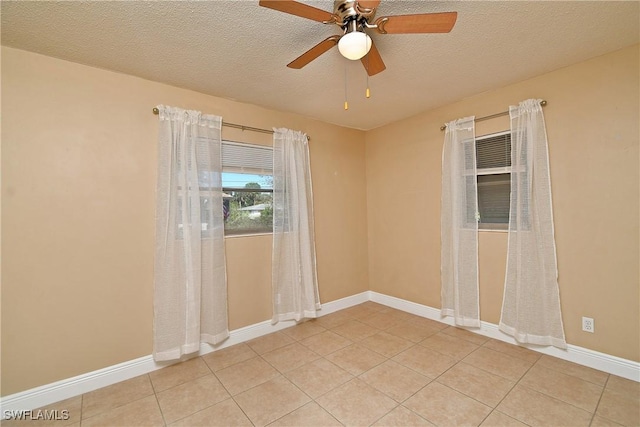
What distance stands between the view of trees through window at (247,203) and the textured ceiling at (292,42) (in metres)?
0.87

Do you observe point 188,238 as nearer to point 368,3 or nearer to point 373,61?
point 373,61

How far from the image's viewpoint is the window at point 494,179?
281cm

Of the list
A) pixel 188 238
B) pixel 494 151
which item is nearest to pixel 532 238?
pixel 494 151

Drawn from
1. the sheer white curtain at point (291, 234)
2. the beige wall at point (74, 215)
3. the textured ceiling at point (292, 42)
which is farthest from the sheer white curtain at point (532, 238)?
the beige wall at point (74, 215)

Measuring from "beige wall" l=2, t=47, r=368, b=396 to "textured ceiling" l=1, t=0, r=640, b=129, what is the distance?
0.23 meters

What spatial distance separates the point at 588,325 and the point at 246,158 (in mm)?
3492

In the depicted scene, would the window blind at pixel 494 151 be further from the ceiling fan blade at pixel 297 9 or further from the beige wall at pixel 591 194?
the ceiling fan blade at pixel 297 9

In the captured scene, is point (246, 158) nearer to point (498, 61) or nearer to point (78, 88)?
point (78, 88)

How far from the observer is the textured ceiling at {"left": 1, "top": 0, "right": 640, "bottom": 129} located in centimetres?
165

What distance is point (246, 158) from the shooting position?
3020 millimetres

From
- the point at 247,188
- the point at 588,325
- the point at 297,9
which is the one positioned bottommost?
the point at 588,325

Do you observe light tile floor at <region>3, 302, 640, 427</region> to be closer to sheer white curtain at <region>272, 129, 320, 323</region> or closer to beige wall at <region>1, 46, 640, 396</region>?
beige wall at <region>1, 46, 640, 396</region>

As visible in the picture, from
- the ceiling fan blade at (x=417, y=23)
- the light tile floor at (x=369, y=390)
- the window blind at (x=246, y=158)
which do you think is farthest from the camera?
the window blind at (x=246, y=158)

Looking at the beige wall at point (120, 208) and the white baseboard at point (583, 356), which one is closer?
the beige wall at point (120, 208)
